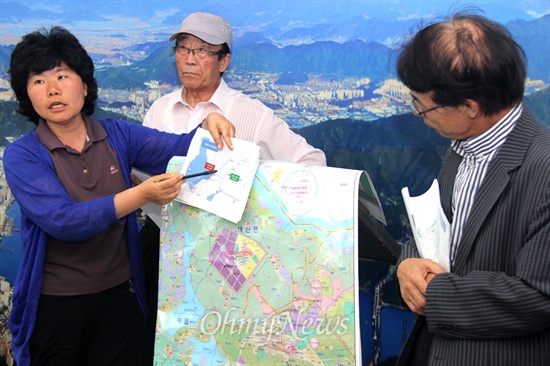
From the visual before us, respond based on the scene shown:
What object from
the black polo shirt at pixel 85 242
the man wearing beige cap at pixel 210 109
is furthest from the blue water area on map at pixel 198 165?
the man wearing beige cap at pixel 210 109

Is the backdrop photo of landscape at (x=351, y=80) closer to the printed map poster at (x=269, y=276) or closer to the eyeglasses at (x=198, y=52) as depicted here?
the eyeglasses at (x=198, y=52)

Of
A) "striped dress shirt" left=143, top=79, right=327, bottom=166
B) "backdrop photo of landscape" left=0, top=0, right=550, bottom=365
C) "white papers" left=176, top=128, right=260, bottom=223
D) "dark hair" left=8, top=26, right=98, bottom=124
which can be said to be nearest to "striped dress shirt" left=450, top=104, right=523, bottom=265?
"white papers" left=176, top=128, right=260, bottom=223

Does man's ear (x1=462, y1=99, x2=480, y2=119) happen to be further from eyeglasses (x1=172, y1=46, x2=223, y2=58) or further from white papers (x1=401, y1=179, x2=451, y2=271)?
eyeglasses (x1=172, y1=46, x2=223, y2=58)

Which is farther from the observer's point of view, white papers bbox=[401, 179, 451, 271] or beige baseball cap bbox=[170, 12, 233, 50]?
beige baseball cap bbox=[170, 12, 233, 50]

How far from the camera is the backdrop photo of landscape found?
2885 millimetres

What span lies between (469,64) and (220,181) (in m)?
0.82

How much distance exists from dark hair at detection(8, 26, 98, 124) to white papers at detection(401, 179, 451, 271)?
1.11 m

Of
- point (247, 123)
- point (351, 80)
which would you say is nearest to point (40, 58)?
point (247, 123)

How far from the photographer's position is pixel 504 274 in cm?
136

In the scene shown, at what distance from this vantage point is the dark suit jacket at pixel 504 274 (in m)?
1.30

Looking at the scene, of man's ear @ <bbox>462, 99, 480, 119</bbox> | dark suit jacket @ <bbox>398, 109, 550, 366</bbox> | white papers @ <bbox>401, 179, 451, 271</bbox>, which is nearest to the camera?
dark suit jacket @ <bbox>398, 109, 550, 366</bbox>

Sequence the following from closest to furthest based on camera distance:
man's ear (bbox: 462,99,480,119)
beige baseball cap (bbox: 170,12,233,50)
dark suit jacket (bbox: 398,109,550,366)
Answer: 1. dark suit jacket (bbox: 398,109,550,366)
2. man's ear (bbox: 462,99,480,119)
3. beige baseball cap (bbox: 170,12,233,50)

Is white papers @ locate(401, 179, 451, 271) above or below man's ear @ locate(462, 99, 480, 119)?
below

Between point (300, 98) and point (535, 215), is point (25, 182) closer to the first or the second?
point (535, 215)
